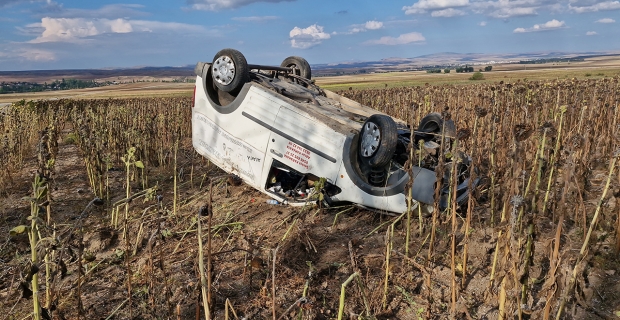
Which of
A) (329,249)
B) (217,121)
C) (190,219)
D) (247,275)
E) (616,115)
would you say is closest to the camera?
(247,275)

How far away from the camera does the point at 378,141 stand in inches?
192

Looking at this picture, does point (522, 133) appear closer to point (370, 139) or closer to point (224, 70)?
point (370, 139)

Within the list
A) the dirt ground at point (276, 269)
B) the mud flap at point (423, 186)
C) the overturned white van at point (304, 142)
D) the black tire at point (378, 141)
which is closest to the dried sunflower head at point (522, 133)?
the dirt ground at point (276, 269)

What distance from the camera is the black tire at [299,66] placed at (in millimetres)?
8422

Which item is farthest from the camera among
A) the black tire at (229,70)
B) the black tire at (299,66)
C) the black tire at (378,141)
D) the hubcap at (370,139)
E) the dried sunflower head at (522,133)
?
the black tire at (299,66)

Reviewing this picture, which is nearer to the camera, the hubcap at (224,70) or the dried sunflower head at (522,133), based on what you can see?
the dried sunflower head at (522,133)

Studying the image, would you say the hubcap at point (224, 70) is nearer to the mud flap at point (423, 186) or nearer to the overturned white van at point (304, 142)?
the overturned white van at point (304, 142)

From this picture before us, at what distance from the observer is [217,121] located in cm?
668

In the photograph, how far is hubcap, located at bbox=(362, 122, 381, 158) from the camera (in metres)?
4.91

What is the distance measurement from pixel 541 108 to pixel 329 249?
7.13 m

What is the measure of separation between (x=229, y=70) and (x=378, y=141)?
2.66 meters

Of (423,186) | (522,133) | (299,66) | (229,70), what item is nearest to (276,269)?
(423,186)

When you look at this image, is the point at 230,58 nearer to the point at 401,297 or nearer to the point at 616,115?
the point at 401,297

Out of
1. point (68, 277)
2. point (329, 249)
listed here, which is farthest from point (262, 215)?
point (68, 277)
